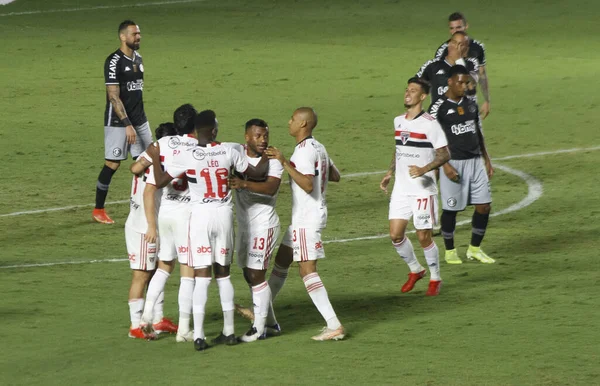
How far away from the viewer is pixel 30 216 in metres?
15.2

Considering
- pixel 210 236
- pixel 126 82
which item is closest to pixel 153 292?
pixel 210 236

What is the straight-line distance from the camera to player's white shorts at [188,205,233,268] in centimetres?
936

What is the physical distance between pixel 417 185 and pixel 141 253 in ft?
8.84

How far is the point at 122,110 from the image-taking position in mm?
14680

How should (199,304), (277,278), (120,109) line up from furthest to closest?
(120,109) → (277,278) → (199,304)

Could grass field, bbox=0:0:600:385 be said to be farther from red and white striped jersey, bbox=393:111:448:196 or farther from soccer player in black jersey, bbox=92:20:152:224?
red and white striped jersey, bbox=393:111:448:196

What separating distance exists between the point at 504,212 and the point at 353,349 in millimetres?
6041

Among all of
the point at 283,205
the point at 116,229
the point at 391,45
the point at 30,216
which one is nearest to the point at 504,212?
the point at 283,205

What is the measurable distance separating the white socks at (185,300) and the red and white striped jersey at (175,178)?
638mm

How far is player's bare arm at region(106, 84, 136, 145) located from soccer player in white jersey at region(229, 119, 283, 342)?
5184mm

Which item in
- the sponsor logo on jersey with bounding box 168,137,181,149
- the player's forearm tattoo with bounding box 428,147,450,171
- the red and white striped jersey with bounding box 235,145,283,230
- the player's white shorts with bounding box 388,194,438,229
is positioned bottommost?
the player's white shorts with bounding box 388,194,438,229

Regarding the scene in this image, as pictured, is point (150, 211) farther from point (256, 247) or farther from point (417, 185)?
point (417, 185)

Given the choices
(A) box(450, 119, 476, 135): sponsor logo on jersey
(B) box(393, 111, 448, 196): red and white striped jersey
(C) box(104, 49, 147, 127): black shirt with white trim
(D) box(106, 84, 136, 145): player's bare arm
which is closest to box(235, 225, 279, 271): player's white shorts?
(B) box(393, 111, 448, 196): red and white striped jersey

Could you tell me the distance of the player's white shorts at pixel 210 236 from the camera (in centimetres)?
936
